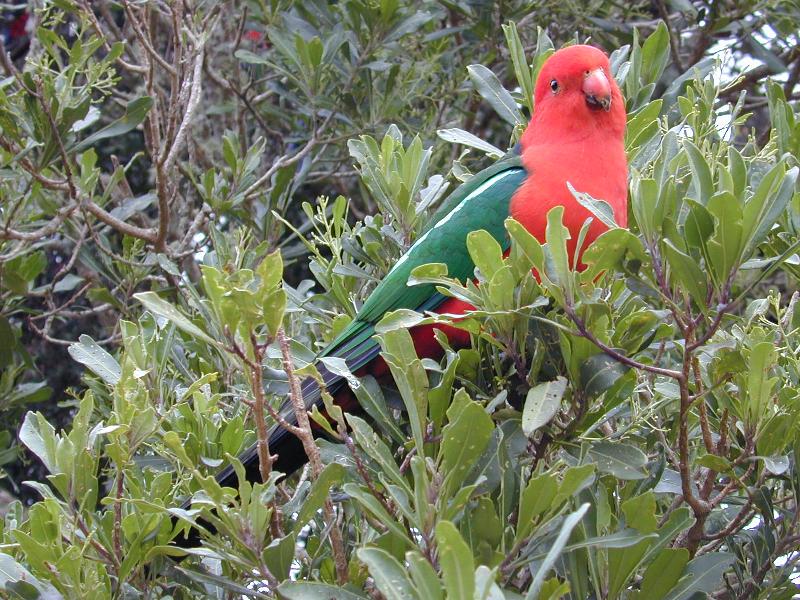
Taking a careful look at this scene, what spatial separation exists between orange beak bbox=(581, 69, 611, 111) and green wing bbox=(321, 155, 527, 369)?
256 millimetres

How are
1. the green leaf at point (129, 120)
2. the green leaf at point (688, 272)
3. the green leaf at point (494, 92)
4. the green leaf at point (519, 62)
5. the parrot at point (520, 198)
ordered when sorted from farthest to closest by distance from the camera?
the green leaf at point (129, 120)
the green leaf at point (494, 92)
the green leaf at point (519, 62)
the parrot at point (520, 198)
the green leaf at point (688, 272)

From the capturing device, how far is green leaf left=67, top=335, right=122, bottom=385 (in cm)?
220

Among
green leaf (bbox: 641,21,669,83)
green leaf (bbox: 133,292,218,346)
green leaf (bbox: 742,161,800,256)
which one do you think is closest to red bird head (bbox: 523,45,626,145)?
green leaf (bbox: 641,21,669,83)

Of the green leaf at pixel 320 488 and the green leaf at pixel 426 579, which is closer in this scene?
the green leaf at pixel 426 579

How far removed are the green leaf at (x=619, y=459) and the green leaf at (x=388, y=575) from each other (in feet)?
1.92

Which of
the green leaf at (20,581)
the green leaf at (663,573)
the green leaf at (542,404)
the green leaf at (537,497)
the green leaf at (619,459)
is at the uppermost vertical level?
the green leaf at (542,404)

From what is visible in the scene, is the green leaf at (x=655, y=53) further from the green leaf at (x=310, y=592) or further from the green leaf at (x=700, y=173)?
the green leaf at (x=310, y=592)

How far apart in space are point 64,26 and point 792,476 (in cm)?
447

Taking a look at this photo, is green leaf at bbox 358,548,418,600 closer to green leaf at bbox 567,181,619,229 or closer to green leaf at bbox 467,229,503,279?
green leaf at bbox 467,229,503,279

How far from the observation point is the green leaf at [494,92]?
2826mm

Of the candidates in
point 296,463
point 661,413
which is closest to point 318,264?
point 296,463

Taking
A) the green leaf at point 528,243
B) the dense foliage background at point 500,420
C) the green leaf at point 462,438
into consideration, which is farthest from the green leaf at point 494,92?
the green leaf at point 462,438

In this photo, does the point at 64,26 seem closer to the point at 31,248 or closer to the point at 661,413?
the point at 31,248

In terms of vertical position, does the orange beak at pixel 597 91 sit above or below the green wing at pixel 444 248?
above
